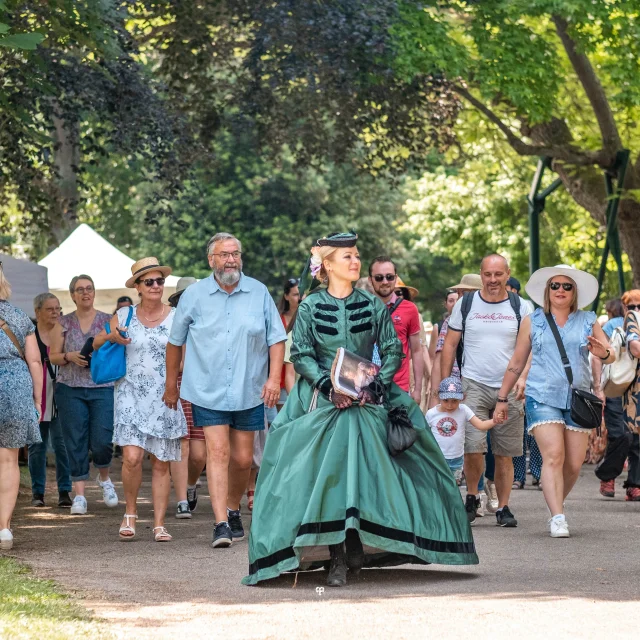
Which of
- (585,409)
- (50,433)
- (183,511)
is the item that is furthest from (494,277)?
(50,433)

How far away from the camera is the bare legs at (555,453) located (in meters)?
9.92

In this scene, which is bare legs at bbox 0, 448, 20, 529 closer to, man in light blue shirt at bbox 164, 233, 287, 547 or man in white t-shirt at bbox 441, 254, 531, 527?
man in light blue shirt at bbox 164, 233, 287, 547

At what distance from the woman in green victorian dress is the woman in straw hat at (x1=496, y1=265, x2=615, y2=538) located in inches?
90.9

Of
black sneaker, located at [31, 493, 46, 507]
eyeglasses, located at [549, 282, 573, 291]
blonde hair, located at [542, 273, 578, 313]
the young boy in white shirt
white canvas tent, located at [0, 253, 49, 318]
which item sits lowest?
black sneaker, located at [31, 493, 46, 507]

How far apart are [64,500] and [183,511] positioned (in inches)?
63.8

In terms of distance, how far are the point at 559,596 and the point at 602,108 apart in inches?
623

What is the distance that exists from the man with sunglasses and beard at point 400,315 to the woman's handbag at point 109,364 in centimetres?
201

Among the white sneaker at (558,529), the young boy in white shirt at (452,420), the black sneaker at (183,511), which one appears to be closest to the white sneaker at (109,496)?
the black sneaker at (183,511)

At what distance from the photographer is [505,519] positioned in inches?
422

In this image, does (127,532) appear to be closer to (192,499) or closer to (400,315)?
(192,499)

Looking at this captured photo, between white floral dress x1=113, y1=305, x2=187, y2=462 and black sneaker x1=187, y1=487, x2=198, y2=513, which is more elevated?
white floral dress x1=113, y1=305, x2=187, y2=462

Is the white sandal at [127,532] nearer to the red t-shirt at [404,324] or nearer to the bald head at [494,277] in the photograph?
the red t-shirt at [404,324]

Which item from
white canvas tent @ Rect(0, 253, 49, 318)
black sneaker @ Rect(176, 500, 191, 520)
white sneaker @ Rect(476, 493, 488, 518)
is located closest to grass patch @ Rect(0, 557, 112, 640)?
black sneaker @ Rect(176, 500, 191, 520)

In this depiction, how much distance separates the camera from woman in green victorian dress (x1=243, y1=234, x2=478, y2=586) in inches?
290
